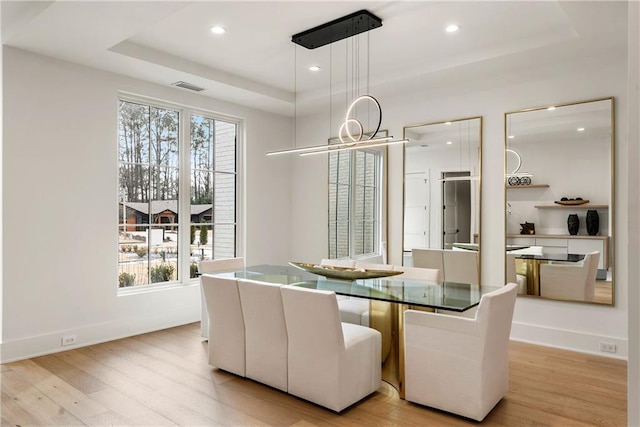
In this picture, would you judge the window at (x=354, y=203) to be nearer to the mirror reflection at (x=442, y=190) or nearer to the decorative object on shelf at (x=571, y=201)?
the mirror reflection at (x=442, y=190)

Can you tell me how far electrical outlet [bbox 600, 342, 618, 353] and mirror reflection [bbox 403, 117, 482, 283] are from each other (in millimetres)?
1215

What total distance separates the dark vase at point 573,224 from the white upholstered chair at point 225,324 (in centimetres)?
307

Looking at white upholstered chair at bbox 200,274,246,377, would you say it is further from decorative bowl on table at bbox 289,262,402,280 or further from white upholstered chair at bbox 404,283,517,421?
white upholstered chair at bbox 404,283,517,421

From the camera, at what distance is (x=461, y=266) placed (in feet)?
15.4

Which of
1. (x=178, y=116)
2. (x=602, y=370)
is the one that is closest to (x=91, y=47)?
(x=178, y=116)

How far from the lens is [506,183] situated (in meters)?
4.41

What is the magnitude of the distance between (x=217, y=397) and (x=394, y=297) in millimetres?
1376

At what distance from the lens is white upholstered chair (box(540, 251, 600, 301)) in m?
3.98

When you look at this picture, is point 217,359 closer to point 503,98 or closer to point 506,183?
point 506,183

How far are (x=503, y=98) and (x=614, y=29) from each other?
125 centimetres

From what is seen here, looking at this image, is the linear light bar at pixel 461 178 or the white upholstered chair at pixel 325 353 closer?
the white upholstered chair at pixel 325 353

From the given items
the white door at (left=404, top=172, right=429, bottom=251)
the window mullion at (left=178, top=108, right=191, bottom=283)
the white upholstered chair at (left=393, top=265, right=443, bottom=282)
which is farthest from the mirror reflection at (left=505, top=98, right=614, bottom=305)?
the window mullion at (left=178, top=108, right=191, bottom=283)

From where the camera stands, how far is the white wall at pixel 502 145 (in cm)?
386

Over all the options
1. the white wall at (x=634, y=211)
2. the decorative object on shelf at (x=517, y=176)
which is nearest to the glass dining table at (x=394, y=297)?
the decorative object on shelf at (x=517, y=176)
